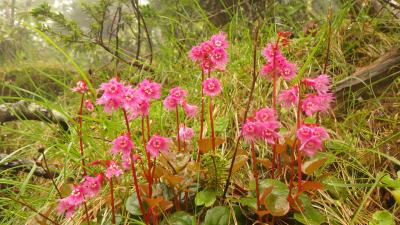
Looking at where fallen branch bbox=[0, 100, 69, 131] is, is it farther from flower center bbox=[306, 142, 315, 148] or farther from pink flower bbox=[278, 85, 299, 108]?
flower center bbox=[306, 142, 315, 148]

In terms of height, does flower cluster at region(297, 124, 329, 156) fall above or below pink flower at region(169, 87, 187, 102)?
below

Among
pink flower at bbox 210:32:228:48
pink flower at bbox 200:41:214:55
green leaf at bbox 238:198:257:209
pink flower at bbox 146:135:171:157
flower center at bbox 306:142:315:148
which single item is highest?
pink flower at bbox 210:32:228:48

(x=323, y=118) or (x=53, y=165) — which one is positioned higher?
(x=323, y=118)

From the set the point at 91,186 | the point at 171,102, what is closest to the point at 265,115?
A: the point at 171,102

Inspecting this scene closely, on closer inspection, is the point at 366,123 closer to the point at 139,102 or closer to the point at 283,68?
the point at 283,68

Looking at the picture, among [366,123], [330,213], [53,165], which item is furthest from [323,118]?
[53,165]

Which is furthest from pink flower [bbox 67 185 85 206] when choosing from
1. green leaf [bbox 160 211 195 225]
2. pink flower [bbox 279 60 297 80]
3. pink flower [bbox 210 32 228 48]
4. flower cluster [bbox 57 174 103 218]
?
pink flower [bbox 279 60 297 80]

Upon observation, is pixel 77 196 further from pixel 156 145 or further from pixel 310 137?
pixel 310 137
